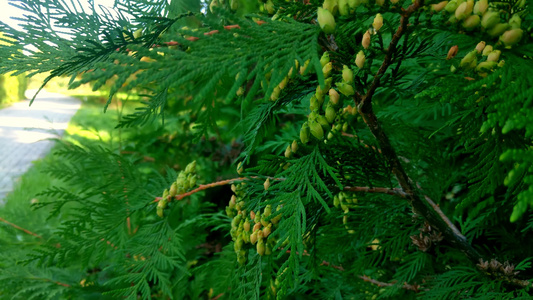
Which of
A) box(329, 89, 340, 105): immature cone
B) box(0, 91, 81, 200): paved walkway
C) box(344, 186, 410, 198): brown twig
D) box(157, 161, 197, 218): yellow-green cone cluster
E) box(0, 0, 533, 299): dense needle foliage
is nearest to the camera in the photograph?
box(0, 0, 533, 299): dense needle foliage

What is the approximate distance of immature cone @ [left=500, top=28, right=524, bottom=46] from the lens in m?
0.35

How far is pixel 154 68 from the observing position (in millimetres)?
318

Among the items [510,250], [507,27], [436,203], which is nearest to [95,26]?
[507,27]

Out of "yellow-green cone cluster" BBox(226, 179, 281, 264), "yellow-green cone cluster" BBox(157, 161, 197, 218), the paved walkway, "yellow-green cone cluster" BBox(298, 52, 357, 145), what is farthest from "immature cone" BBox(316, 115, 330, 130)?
the paved walkway

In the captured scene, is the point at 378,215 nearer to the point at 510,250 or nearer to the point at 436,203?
the point at 436,203

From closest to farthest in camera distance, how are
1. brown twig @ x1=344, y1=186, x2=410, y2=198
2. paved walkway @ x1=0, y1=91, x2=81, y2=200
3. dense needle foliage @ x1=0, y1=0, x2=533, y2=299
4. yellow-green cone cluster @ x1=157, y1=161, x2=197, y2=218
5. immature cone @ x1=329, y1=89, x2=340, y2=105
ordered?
dense needle foliage @ x1=0, y1=0, x2=533, y2=299
immature cone @ x1=329, y1=89, x2=340, y2=105
brown twig @ x1=344, y1=186, x2=410, y2=198
yellow-green cone cluster @ x1=157, y1=161, x2=197, y2=218
paved walkway @ x1=0, y1=91, x2=81, y2=200

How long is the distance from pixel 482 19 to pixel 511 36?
31mm

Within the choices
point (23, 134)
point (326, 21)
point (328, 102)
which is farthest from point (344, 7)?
point (23, 134)

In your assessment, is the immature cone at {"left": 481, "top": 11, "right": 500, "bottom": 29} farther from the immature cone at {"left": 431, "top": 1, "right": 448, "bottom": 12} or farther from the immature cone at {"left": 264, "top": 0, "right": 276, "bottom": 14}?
the immature cone at {"left": 264, "top": 0, "right": 276, "bottom": 14}

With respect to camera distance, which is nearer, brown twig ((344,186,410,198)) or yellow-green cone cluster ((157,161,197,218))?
brown twig ((344,186,410,198))

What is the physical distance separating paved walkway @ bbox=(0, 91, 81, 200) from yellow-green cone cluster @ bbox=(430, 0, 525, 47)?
249cm

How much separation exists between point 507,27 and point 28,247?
165 cm

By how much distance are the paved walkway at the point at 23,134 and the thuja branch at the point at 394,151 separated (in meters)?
2.37

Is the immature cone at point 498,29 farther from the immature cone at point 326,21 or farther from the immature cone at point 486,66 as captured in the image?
the immature cone at point 326,21
